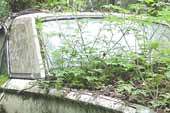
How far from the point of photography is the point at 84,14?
16.0ft

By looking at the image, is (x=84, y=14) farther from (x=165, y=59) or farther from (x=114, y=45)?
(x=165, y=59)

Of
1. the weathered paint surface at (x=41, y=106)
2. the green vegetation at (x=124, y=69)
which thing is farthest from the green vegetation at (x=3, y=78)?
the weathered paint surface at (x=41, y=106)

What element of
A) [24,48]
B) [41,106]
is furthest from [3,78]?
[41,106]

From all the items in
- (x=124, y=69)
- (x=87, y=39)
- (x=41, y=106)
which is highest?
(x=87, y=39)

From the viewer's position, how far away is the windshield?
13.2 ft

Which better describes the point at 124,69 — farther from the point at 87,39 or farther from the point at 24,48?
the point at 24,48

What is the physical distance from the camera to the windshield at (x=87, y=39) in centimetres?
403

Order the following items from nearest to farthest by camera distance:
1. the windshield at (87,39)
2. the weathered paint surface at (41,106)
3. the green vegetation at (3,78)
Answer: the weathered paint surface at (41,106) → the windshield at (87,39) → the green vegetation at (3,78)

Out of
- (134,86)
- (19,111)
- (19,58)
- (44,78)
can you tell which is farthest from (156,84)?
(19,58)

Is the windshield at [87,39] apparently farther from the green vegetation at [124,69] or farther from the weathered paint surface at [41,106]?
the weathered paint surface at [41,106]

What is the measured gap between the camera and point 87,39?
4387 millimetres

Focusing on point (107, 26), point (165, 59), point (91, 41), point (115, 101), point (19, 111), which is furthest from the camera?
point (107, 26)

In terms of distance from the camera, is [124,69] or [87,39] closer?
[124,69]

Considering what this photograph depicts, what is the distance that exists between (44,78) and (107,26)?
1.11m
